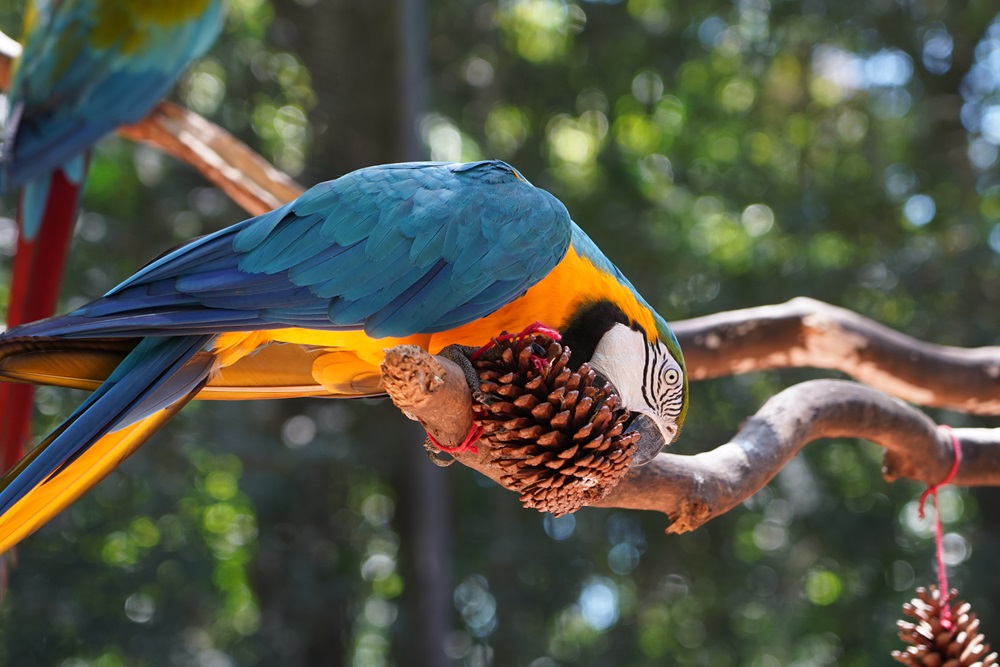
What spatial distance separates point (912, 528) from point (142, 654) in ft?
9.26

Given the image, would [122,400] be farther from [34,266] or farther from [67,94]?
[67,94]

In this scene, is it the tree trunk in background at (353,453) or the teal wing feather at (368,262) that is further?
the tree trunk in background at (353,453)

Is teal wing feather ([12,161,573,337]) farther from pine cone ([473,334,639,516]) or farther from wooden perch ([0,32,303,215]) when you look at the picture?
wooden perch ([0,32,303,215])

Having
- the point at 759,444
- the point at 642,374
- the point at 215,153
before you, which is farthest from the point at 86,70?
the point at 759,444

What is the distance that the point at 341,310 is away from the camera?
3.81 ft

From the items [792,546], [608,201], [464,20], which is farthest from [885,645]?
[464,20]

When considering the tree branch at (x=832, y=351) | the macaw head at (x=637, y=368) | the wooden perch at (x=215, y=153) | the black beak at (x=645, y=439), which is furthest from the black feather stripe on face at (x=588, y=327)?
the wooden perch at (x=215, y=153)

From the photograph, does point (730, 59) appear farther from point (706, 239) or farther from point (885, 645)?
point (885, 645)

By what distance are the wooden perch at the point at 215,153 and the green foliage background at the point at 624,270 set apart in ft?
2.69

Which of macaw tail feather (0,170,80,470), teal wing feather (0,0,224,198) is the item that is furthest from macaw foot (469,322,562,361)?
teal wing feather (0,0,224,198)

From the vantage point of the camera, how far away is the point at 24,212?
1847mm

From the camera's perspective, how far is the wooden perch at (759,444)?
A: 3.31 ft

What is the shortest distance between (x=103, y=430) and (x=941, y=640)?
3.44ft

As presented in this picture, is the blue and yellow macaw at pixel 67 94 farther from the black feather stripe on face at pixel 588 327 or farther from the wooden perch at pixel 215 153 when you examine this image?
the black feather stripe on face at pixel 588 327
